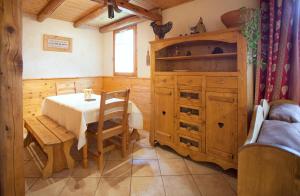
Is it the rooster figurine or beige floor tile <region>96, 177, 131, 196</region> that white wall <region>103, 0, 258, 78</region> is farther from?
beige floor tile <region>96, 177, 131, 196</region>

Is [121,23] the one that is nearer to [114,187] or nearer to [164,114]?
[164,114]

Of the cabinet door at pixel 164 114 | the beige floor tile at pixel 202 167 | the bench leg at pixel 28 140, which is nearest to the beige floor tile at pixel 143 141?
the cabinet door at pixel 164 114

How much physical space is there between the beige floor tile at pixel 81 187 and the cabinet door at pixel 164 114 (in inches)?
44.5

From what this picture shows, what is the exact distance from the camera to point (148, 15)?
10.3ft

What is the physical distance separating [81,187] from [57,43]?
10.4 feet

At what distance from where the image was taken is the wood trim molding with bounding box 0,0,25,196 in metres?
1.17

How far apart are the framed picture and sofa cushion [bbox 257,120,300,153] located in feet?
13.0

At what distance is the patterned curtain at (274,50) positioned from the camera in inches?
81.6

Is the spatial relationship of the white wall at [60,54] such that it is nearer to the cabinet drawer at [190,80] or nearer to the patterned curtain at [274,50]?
the cabinet drawer at [190,80]

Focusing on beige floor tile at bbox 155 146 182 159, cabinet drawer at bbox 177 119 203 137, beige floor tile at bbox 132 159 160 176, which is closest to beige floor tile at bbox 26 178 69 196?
beige floor tile at bbox 132 159 160 176

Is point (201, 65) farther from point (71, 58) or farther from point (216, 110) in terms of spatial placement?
point (71, 58)

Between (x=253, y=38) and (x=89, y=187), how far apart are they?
2.33 meters

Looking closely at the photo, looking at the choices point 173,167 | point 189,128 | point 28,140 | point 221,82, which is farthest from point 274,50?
point 28,140

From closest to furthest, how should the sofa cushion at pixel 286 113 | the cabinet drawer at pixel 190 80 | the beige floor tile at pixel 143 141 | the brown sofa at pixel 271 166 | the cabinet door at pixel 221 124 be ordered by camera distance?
the brown sofa at pixel 271 166 < the sofa cushion at pixel 286 113 < the cabinet door at pixel 221 124 < the cabinet drawer at pixel 190 80 < the beige floor tile at pixel 143 141
